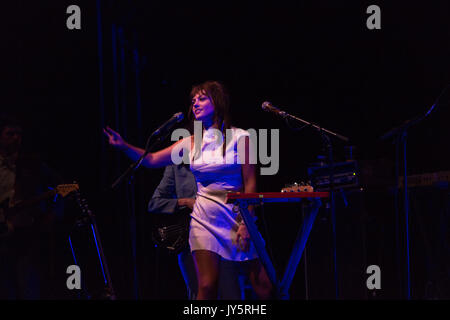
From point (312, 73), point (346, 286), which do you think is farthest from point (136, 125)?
point (346, 286)

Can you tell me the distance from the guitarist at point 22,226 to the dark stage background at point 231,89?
151 millimetres

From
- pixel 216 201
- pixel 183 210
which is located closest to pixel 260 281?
pixel 216 201

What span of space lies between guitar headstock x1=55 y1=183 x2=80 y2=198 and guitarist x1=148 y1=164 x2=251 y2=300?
2.53 ft

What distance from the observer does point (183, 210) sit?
13.0 feet

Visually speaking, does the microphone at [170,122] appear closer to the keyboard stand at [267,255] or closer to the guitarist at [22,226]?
the keyboard stand at [267,255]

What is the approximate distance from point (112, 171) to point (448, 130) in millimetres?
3323

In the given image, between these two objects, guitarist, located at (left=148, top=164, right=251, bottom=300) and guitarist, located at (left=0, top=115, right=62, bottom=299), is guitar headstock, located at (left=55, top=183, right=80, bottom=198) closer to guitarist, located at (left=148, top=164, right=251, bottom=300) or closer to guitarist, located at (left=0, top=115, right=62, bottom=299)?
guitarist, located at (left=0, top=115, right=62, bottom=299)

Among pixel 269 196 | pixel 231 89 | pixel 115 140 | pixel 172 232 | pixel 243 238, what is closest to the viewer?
pixel 269 196

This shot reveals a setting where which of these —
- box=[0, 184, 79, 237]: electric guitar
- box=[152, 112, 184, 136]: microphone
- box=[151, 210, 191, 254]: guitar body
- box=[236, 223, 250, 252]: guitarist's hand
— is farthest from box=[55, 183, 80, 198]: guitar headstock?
box=[236, 223, 250, 252]: guitarist's hand

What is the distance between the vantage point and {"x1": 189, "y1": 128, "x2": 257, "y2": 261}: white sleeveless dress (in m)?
3.10

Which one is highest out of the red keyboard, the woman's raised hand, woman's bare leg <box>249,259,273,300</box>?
the woman's raised hand

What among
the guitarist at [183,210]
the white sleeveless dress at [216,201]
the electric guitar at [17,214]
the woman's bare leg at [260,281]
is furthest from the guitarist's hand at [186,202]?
the electric guitar at [17,214]

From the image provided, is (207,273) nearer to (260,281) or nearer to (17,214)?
(260,281)

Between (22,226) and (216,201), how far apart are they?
242 cm
